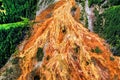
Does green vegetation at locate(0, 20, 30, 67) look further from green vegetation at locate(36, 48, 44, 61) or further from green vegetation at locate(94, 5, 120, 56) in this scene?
green vegetation at locate(94, 5, 120, 56)

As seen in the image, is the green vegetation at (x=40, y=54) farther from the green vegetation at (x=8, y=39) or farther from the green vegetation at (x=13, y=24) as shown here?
the green vegetation at (x=8, y=39)

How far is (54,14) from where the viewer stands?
7.31 m

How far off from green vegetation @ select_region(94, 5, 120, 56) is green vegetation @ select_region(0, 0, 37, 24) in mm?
1845

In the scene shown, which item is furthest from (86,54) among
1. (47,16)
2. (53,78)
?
(47,16)

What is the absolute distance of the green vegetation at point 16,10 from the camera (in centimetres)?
780

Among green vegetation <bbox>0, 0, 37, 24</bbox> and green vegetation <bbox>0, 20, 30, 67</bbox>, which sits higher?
green vegetation <bbox>0, 0, 37, 24</bbox>

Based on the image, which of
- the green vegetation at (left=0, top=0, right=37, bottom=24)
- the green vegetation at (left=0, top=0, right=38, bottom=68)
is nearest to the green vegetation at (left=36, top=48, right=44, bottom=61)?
the green vegetation at (left=0, top=0, right=38, bottom=68)

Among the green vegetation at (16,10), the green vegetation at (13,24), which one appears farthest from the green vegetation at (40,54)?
the green vegetation at (16,10)

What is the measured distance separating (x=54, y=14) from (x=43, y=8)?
0.87m

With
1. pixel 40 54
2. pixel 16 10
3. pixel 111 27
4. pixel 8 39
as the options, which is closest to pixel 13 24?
pixel 8 39

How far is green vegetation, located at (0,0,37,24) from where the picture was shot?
7.80 meters

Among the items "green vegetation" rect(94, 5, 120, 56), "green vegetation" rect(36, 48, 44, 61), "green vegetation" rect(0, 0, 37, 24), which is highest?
"green vegetation" rect(0, 0, 37, 24)

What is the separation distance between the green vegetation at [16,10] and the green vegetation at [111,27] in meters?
1.85

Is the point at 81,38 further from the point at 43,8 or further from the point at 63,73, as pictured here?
the point at 43,8
